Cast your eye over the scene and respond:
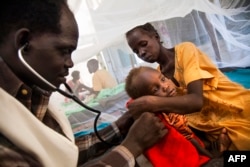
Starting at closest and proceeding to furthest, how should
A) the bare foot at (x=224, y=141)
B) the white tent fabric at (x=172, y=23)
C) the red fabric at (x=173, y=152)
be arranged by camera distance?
the red fabric at (x=173, y=152) → the bare foot at (x=224, y=141) → the white tent fabric at (x=172, y=23)

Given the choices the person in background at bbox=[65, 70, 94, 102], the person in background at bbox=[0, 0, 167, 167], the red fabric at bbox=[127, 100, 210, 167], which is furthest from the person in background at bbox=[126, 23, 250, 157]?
the person in background at bbox=[65, 70, 94, 102]

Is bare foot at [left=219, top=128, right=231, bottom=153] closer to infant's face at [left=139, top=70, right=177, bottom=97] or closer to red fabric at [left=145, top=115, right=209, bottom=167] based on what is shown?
red fabric at [left=145, top=115, right=209, bottom=167]

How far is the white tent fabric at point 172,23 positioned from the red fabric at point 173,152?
728mm

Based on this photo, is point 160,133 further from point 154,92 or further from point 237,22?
point 237,22

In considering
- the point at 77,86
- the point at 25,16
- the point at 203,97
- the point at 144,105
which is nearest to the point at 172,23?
the point at 77,86

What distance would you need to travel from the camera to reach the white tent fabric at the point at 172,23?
1.37 metres

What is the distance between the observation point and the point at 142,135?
0.70 m

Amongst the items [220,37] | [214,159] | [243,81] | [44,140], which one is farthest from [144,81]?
[220,37]

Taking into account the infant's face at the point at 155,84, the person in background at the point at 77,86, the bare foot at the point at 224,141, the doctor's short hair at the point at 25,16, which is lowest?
the bare foot at the point at 224,141

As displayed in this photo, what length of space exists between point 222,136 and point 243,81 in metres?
1.59

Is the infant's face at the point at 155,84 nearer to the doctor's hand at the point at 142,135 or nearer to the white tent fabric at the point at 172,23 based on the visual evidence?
the doctor's hand at the point at 142,135

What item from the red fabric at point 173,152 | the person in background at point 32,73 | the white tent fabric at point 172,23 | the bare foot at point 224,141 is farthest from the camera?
the white tent fabric at point 172,23

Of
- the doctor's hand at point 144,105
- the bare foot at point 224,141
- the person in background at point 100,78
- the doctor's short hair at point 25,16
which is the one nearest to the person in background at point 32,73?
the doctor's short hair at point 25,16

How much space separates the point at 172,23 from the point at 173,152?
196 centimetres
